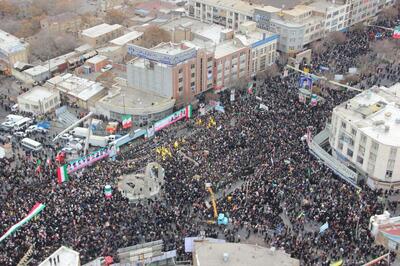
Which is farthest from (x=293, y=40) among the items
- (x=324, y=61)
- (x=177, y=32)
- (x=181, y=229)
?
(x=181, y=229)

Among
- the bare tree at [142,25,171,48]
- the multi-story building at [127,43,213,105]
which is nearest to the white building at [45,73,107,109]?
the multi-story building at [127,43,213,105]

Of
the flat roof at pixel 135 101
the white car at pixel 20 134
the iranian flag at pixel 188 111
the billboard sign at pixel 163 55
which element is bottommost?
the white car at pixel 20 134

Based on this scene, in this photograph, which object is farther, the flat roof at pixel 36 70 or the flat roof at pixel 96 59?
the flat roof at pixel 96 59

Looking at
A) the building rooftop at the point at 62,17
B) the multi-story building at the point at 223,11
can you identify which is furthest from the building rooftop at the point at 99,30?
the multi-story building at the point at 223,11

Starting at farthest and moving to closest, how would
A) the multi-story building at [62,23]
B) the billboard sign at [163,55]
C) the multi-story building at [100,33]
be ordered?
the multi-story building at [62,23] < the multi-story building at [100,33] < the billboard sign at [163,55]

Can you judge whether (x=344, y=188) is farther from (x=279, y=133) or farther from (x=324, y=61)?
(x=324, y=61)

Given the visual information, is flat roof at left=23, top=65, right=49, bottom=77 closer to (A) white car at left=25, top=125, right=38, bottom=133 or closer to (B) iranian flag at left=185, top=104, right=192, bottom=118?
(A) white car at left=25, top=125, right=38, bottom=133

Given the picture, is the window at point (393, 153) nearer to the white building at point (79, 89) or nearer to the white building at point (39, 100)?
the white building at point (79, 89)

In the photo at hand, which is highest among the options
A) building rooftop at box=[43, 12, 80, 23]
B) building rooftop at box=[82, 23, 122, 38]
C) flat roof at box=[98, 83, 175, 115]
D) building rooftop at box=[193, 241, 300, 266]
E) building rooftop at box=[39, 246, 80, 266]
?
building rooftop at box=[43, 12, 80, 23]
